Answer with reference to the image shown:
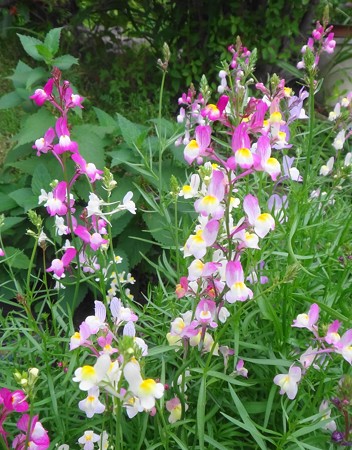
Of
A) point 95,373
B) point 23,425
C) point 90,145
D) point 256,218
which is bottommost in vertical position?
point 90,145

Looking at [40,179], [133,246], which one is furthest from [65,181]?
[133,246]

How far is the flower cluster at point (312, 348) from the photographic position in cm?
127

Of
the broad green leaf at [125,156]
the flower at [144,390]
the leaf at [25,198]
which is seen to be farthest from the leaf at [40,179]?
the flower at [144,390]

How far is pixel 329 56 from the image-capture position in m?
5.29

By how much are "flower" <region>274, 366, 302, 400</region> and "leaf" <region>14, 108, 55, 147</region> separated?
183cm

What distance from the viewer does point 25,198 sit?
2.75 meters

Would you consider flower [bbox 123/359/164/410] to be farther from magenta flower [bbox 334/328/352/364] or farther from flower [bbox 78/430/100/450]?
magenta flower [bbox 334/328/352/364]

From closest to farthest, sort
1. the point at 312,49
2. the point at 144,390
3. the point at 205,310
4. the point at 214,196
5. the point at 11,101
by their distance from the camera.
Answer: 1. the point at 144,390
2. the point at 214,196
3. the point at 205,310
4. the point at 312,49
5. the point at 11,101

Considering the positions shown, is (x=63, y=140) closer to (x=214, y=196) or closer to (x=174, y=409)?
(x=214, y=196)

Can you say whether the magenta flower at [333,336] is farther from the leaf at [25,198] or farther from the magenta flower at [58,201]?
the leaf at [25,198]

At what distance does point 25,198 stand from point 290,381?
1.78m

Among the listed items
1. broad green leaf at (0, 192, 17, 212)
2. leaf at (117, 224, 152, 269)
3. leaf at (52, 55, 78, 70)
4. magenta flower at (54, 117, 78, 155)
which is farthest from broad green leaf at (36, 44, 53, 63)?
magenta flower at (54, 117, 78, 155)

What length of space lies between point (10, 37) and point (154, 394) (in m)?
5.24

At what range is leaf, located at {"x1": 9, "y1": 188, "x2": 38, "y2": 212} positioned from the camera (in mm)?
2669
